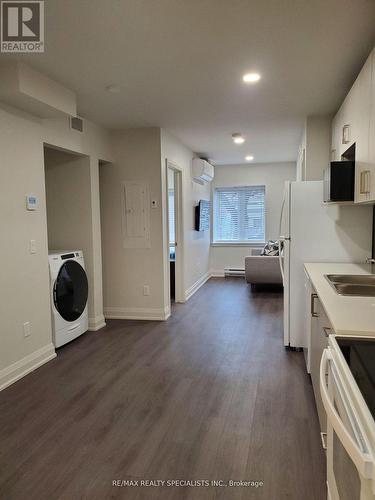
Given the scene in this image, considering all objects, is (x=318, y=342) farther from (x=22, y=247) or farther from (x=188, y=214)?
(x=188, y=214)

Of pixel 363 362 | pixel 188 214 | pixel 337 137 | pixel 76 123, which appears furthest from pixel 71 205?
pixel 363 362

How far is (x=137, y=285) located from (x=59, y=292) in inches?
52.5

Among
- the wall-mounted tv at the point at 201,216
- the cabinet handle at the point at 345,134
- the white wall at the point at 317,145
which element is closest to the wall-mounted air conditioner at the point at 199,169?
the wall-mounted tv at the point at 201,216

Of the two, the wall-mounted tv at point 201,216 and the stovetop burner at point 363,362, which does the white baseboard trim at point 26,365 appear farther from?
the wall-mounted tv at point 201,216

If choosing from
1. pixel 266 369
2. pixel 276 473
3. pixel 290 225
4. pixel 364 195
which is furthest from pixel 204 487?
pixel 290 225

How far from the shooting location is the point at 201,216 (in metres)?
6.99

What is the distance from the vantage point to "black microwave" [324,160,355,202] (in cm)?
278

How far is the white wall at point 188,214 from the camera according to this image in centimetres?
508

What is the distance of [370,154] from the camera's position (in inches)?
86.2

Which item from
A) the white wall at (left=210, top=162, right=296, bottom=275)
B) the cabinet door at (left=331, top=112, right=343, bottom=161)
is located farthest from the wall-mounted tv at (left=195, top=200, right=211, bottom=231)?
the cabinet door at (left=331, top=112, right=343, bottom=161)

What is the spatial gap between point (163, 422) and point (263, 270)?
4.40 m

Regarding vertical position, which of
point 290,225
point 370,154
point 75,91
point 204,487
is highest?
point 75,91

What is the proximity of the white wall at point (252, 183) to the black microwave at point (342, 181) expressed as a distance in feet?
17.2

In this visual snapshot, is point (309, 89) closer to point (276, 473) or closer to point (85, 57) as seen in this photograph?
point (85, 57)
